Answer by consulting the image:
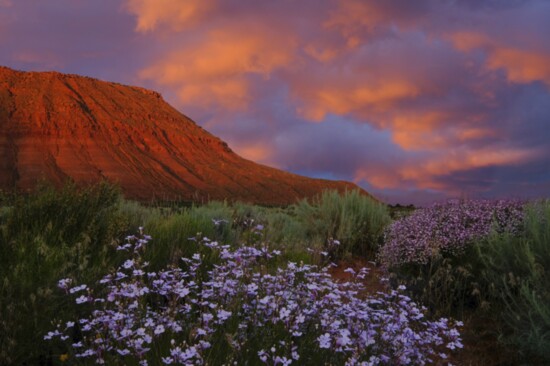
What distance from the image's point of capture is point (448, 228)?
7.92 m

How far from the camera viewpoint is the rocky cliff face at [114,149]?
60938 mm

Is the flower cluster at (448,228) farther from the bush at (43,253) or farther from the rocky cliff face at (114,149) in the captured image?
the rocky cliff face at (114,149)

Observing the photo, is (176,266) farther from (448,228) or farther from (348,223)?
(348,223)

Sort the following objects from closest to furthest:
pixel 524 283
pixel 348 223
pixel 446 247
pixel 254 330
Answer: pixel 254 330
pixel 524 283
pixel 446 247
pixel 348 223

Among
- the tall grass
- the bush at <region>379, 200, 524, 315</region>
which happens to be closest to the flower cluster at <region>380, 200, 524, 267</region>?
the bush at <region>379, 200, 524, 315</region>

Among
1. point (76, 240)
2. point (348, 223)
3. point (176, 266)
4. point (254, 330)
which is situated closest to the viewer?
point (254, 330)

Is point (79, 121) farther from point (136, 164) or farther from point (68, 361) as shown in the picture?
point (68, 361)

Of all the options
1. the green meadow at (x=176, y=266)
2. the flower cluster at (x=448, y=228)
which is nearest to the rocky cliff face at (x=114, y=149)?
the flower cluster at (x=448, y=228)

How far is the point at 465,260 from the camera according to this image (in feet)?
24.9

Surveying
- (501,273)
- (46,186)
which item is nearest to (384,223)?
(501,273)

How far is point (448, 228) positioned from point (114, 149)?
220ft

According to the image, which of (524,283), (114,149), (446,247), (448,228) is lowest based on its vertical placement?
(524,283)

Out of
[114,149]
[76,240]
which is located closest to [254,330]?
[76,240]

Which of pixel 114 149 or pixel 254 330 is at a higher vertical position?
pixel 114 149
